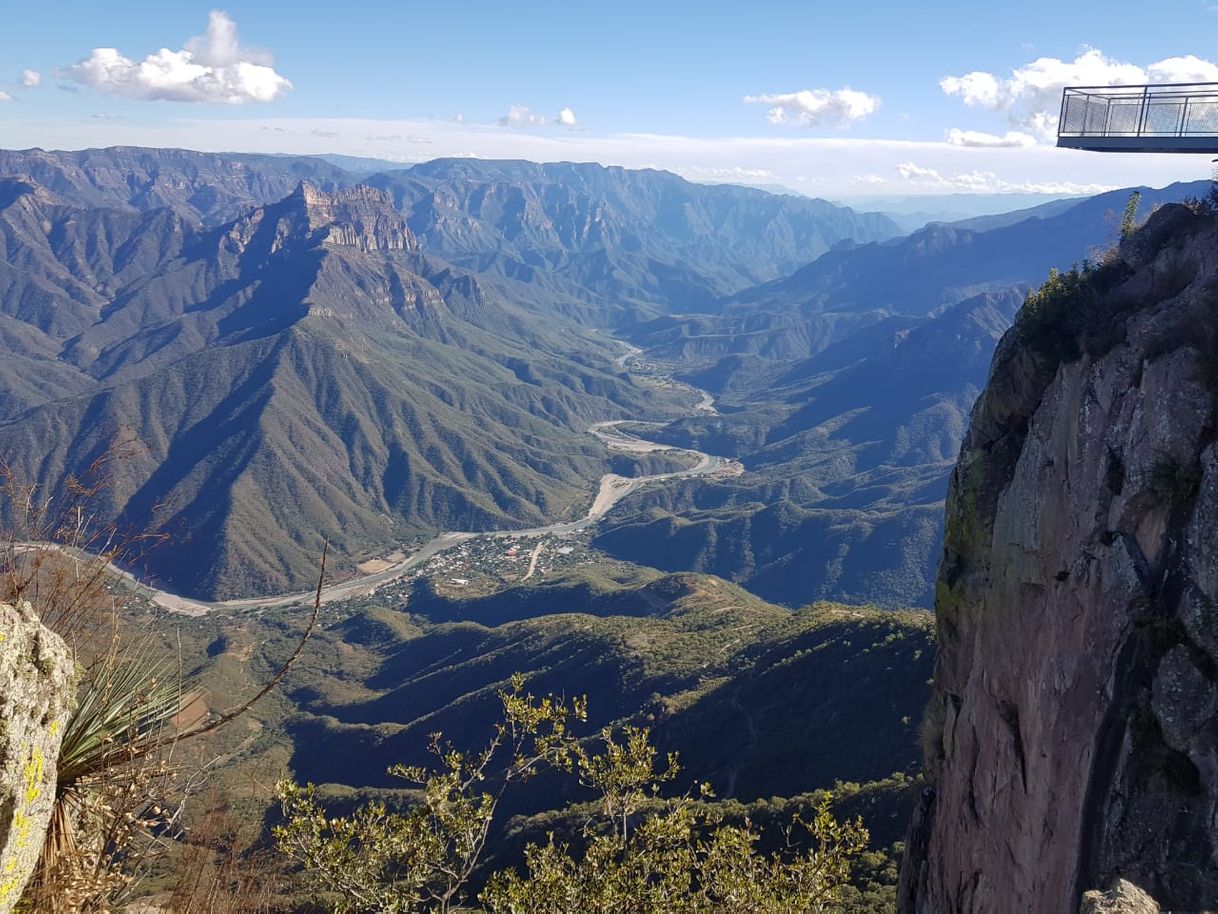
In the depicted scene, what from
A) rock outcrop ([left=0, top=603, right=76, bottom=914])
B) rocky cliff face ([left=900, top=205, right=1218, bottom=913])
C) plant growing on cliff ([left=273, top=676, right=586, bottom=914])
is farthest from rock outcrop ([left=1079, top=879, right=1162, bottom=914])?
rock outcrop ([left=0, top=603, right=76, bottom=914])

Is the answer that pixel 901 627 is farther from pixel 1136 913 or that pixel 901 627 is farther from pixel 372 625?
pixel 372 625

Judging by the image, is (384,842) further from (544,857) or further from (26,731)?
(26,731)

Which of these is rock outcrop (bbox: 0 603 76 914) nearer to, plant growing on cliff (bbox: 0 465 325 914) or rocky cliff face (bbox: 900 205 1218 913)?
plant growing on cliff (bbox: 0 465 325 914)

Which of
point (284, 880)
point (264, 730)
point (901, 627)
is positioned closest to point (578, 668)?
point (901, 627)

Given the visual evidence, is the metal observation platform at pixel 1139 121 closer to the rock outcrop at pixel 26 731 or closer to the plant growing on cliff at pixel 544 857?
the plant growing on cliff at pixel 544 857

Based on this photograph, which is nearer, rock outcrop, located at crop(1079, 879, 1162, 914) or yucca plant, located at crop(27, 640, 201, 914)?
yucca plant, located at crop(27, 640, 201, 914)

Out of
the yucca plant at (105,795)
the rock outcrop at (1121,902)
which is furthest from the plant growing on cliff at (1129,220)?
the yucca plant at (105,795)

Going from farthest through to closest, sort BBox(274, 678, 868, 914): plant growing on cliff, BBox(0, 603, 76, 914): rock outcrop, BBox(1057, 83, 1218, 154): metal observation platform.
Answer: BBox(1057, 83, 1218, 154): metal observation platform, BBox(274, 678, 868, 914): plant growing on cliff, BBox(0, 603, 76, 914): rock outcrop

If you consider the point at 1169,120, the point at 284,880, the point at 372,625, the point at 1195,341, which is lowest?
the point at 372,625
